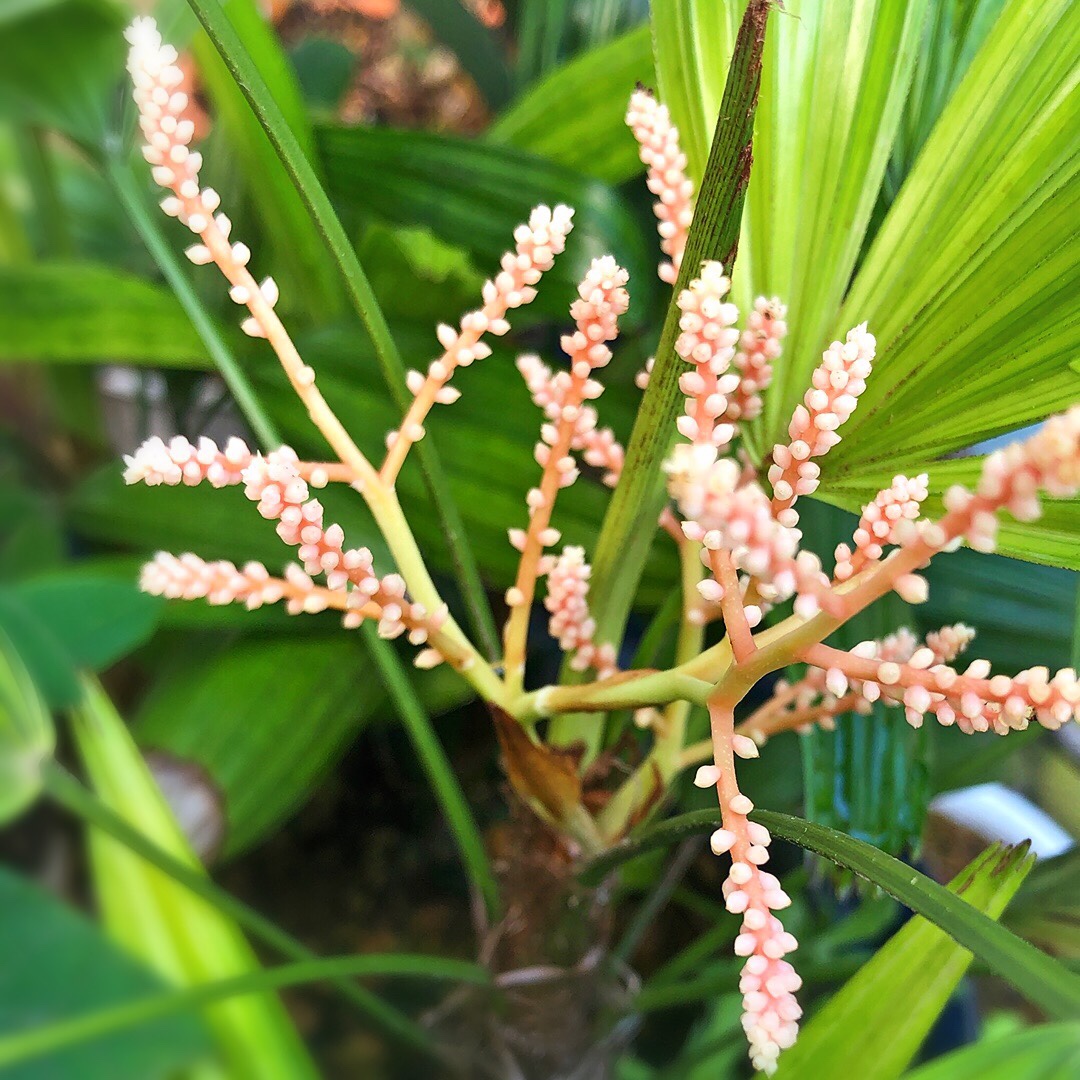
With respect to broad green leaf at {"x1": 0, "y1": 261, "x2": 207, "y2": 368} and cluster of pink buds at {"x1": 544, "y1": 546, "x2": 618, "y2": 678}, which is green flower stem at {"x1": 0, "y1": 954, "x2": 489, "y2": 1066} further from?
broad green leaf at {"x1": 0, "y1": 261, "x2": 207, "y2": 368}

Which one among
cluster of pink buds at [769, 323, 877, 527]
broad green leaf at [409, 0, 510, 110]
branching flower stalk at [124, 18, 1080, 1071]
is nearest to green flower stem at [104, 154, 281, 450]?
branching flower stalk at [124, 18, 1080, 1071]

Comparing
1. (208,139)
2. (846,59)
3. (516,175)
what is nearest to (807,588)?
(846,59)

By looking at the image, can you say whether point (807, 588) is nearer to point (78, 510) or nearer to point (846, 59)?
point (846, 59)

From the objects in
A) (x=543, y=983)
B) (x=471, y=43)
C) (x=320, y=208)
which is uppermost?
(x=471, y=43)

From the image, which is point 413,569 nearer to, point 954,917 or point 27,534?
point 954,917

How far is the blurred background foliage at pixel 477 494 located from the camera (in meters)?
A: 0.24

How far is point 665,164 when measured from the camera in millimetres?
227

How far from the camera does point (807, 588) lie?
161 millimetres

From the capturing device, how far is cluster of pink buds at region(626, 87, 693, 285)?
221 mm

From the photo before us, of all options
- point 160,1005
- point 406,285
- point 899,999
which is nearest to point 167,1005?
point 160,1005

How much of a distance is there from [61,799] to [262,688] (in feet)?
0.40

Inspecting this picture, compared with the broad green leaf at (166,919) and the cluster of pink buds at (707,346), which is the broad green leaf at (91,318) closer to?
the broad green leaf at (166,919)

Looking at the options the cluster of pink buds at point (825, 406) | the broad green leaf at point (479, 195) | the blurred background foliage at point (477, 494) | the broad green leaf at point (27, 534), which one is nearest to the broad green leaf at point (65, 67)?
the blurred background foliage at point (477, 494)

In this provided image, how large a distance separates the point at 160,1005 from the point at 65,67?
1.64 feet
